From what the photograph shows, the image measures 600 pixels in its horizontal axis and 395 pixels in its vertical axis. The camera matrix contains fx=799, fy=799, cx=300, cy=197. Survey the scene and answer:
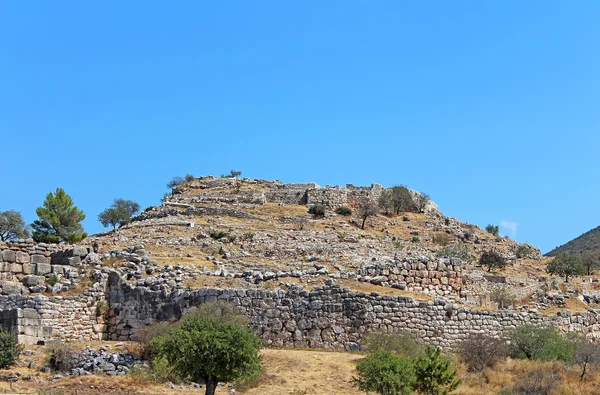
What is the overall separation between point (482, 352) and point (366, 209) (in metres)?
36.3

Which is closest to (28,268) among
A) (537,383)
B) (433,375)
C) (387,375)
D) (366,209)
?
(387,375)

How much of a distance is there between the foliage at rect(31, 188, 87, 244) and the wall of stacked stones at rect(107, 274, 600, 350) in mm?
20590

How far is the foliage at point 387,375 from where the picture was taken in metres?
15.5

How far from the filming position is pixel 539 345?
19.9 m

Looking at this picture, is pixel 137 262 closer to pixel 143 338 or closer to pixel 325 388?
pixel 143 338

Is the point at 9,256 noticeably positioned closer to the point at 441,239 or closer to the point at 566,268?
the point at 566,268

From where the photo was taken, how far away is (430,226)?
5669 centimetres

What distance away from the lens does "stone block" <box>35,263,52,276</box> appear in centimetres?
2325

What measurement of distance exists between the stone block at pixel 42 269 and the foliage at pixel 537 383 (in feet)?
44.4

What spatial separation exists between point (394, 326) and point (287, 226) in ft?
92.8

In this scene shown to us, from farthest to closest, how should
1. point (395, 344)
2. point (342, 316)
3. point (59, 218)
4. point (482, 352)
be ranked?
1. point (59, 218)
2. point (342, 316)
3. point (482, 352)
4. point (395, 344)

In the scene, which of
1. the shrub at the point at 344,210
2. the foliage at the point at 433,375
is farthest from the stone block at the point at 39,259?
the shrub at the point at 344,210

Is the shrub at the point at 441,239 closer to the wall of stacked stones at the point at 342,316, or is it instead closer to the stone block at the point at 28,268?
the wall of stacked stones at the point at 342,316

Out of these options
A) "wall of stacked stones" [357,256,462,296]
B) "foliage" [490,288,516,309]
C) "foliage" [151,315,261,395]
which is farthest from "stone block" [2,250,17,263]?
"foliage" [490,288,516,309]
